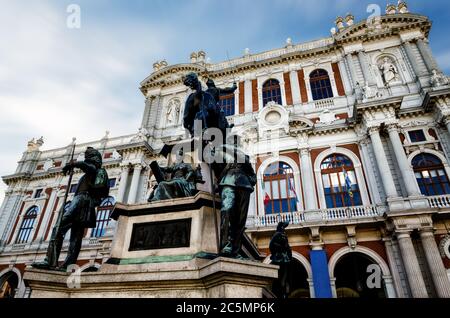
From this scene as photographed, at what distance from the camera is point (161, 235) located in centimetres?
393

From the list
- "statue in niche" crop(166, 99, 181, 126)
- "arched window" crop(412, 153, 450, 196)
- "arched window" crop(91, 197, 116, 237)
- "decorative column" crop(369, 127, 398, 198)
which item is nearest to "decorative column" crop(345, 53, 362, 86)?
"decorative column" crop(369, 127, 398, 198)

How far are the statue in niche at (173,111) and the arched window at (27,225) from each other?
493 inches

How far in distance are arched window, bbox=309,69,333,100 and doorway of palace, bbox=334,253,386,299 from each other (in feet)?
33.9

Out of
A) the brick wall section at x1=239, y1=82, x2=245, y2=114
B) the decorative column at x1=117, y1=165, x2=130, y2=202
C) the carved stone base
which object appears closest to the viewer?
the carved stone base

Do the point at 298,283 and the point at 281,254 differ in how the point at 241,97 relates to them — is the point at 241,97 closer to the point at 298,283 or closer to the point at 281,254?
the point at 298,283

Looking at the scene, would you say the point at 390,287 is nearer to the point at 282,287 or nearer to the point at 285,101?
the point at 282,287

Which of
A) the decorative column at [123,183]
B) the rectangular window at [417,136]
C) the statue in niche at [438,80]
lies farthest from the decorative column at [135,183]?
the statue in niche at [438,80]

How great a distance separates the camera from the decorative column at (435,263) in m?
11.1

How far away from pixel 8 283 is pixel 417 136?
92.5ft

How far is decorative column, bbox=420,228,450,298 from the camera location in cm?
1111

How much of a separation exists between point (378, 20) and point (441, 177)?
452 inches

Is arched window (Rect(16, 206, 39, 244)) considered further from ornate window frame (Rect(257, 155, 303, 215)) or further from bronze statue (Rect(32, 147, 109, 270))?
bronze statue (Rect(32, 147, 109, 270))

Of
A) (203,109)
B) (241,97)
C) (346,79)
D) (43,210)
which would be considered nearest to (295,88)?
(346,79)

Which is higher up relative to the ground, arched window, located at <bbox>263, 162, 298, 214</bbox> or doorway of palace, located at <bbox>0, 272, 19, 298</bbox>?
arched window, located at <bbox>263, 162, 298, 214</bbox>
